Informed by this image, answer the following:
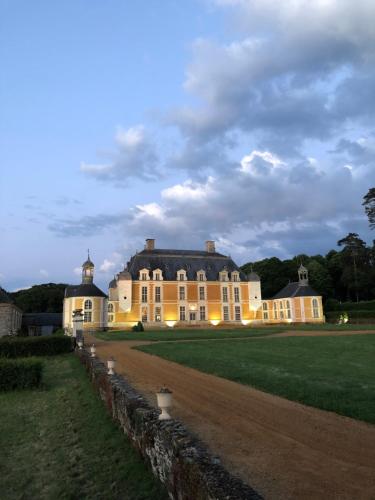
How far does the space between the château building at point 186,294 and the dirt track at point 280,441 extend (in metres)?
45.7

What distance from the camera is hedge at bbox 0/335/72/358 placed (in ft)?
82.8

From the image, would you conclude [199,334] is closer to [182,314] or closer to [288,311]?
[182,314]

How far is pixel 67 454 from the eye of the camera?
26.9 feet

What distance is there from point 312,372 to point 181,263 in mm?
50844

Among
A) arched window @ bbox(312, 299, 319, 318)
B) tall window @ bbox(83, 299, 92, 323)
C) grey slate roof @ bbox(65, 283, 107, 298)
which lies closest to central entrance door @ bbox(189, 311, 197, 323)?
grey slate roof @ bbox(65, 283, 107, 298)

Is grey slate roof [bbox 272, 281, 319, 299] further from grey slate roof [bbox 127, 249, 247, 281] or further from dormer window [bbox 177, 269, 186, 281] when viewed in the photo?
dormer window [bbox 177, 269, 186, 281]

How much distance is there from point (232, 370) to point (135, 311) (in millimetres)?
44940

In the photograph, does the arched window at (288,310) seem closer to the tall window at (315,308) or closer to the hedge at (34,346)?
the tall window at (315,308)

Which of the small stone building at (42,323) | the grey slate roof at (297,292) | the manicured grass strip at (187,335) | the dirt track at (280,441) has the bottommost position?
the dirt track at (280,441)

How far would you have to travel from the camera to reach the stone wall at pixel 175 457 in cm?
412

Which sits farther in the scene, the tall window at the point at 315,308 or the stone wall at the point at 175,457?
the tall window at the point at 315,308

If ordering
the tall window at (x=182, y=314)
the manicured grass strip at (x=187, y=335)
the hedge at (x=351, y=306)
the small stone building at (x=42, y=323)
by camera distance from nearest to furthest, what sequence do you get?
the manicured grass strip at (x=187, y=335) < the hedge at (x=351, y=306) < the tall window at (x=182, y=314) < the small stone building at (x=42, y=323)

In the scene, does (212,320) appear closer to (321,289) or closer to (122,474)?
(321,289)

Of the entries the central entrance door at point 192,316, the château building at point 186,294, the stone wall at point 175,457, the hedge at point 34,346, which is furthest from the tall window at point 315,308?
the stone wall at point 175,457
